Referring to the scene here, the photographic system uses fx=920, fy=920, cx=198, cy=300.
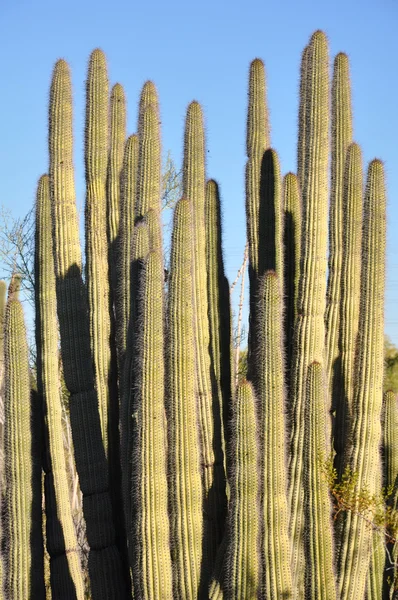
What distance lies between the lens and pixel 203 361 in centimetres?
632

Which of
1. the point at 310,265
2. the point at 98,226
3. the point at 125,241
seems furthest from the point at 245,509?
the point at 98,226

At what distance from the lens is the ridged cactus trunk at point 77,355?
638cm

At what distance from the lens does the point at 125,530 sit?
21.2 feet

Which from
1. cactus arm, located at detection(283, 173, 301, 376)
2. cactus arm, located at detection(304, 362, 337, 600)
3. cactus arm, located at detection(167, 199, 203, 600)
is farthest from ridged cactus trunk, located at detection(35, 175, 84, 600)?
cactus arm, located at detection(304, 362, 337, 600)

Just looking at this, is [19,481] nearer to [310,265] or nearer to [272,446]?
[272,446]

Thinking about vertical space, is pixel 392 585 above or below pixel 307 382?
below

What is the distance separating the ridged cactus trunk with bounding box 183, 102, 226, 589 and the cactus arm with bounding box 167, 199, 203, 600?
0.47 ft

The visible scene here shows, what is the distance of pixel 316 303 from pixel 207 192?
54.0 inches

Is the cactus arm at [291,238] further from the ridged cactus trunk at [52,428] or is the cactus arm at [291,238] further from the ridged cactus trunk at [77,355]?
the ridged cactus trunk at [52,428]

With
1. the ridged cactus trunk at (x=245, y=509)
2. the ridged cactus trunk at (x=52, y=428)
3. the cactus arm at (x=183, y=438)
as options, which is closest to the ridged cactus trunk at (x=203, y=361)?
the cactus arm at (x=183, y=438)

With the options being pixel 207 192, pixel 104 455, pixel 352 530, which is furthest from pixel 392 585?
pixel 207 192

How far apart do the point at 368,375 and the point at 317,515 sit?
40.2 inches

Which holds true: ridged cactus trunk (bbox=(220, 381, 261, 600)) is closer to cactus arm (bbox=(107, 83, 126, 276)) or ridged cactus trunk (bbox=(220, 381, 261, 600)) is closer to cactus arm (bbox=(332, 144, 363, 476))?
cactus arm (bbox=(332, 144, 363, 476))

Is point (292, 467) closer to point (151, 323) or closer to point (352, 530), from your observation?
point (352, 530)
